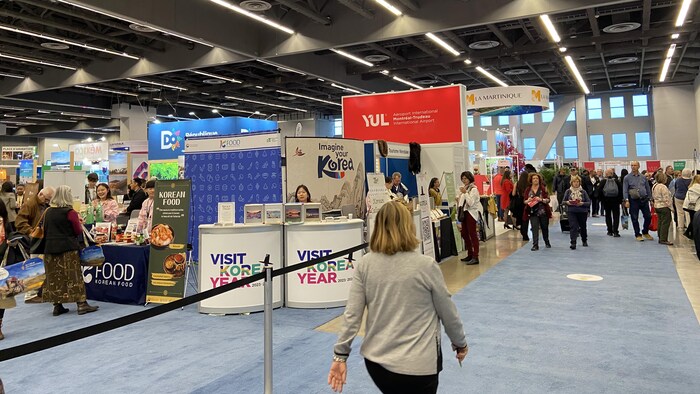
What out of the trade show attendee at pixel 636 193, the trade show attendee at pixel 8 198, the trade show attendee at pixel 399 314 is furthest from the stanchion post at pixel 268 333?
the trade show attendee at pixel 636 193

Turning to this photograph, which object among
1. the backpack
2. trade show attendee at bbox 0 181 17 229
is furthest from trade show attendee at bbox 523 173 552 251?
trade show attendee at bbox 0 181 17 229

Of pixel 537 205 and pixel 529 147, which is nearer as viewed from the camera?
pixel 537 205

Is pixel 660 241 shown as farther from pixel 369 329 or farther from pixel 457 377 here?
pixel 369 329

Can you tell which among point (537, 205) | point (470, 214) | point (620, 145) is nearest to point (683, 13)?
point (537, 205)

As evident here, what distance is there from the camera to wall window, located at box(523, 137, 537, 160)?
25.7m

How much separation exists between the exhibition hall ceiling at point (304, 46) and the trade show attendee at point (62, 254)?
4.59 m

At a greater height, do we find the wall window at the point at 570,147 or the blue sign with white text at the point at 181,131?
the wall window at the point at 570,147

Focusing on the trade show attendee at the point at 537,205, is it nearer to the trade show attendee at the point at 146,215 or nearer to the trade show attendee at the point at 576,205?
the trade show attendee at the point at 576,205

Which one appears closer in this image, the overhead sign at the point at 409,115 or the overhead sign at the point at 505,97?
the overhead sign at the point at 409,115

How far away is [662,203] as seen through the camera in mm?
7996

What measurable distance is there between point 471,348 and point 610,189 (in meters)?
7.16

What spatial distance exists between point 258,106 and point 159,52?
10.6 metres

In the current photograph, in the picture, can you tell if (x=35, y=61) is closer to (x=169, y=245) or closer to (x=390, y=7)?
(x=390, y=7)

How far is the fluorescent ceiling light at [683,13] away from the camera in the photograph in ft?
31.5
